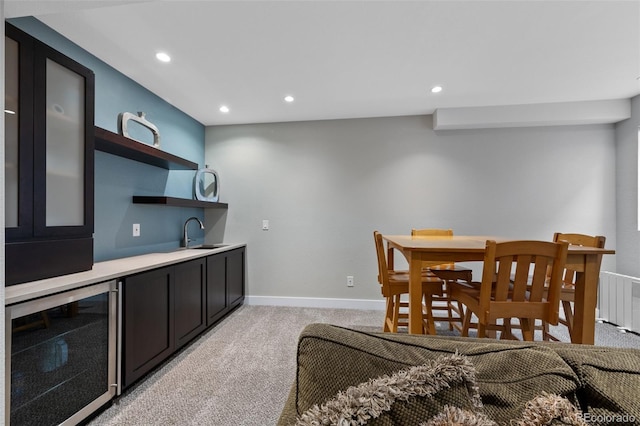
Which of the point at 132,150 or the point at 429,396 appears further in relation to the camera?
the point at 132,150

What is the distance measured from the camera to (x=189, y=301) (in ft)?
7.80

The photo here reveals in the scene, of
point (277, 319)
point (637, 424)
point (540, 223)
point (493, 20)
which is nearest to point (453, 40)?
point (493, 20)

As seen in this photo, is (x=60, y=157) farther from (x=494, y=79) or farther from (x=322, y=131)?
(x=494, y=79)

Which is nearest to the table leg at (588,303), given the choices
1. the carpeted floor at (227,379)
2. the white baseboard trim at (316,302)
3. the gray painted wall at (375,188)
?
the carpeted floor at (227,379)

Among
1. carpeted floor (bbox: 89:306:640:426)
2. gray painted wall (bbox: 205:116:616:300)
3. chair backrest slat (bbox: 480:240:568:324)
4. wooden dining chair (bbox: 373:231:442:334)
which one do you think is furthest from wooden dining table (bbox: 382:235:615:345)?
gray painted wall (bbox: 205:116:616:300)

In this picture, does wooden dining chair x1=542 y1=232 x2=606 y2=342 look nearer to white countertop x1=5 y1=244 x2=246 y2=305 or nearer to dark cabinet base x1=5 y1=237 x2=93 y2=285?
white countertop x1=5 y1=244 x2=246 y2=305

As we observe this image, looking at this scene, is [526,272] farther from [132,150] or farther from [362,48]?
[132,150]

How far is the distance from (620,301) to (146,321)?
4.42 meters

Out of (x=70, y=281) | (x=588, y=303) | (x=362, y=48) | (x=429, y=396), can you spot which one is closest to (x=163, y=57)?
(x=362, y=48)

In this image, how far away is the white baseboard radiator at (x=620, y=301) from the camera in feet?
8.77

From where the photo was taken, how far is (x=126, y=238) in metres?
2.43

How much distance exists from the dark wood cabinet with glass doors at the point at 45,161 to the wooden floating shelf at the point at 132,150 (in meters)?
0.17

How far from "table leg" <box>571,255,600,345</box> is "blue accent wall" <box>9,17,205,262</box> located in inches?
133

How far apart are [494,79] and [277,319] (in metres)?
3.29
